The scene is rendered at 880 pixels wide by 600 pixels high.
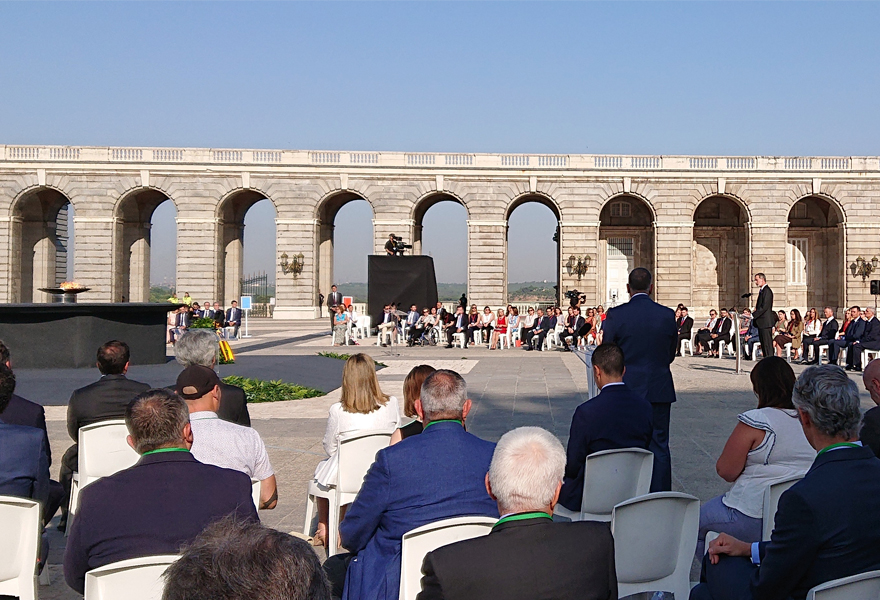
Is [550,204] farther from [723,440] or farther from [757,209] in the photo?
[723,440]

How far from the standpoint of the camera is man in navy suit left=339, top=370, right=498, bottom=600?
10.0 feet

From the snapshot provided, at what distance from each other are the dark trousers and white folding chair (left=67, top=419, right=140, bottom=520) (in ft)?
10.3

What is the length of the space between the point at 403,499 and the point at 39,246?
39.5m

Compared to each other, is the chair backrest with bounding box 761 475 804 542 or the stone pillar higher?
the stone pillar

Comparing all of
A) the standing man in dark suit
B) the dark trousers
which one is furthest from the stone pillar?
the dark trousers

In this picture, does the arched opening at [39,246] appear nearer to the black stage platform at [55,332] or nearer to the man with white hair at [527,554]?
the black stage platform at [55,332]

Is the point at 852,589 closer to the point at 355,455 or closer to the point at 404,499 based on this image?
the point at 404,499

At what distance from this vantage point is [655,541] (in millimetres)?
3119

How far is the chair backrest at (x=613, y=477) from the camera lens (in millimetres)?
3955

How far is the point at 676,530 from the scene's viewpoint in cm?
317

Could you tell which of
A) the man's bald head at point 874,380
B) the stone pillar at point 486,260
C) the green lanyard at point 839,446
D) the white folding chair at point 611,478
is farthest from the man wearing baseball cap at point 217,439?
the stone pillar at point 486,260

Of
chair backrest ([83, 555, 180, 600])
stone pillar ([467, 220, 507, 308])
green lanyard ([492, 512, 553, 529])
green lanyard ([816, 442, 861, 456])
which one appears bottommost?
chair backrest ([83, 555, 180, 600])

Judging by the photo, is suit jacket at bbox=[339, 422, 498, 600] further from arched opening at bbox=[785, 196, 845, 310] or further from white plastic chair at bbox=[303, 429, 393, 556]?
arched opening at bbox=[785, 196, 845, 310]

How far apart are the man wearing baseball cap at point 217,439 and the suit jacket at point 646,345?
287 cm
